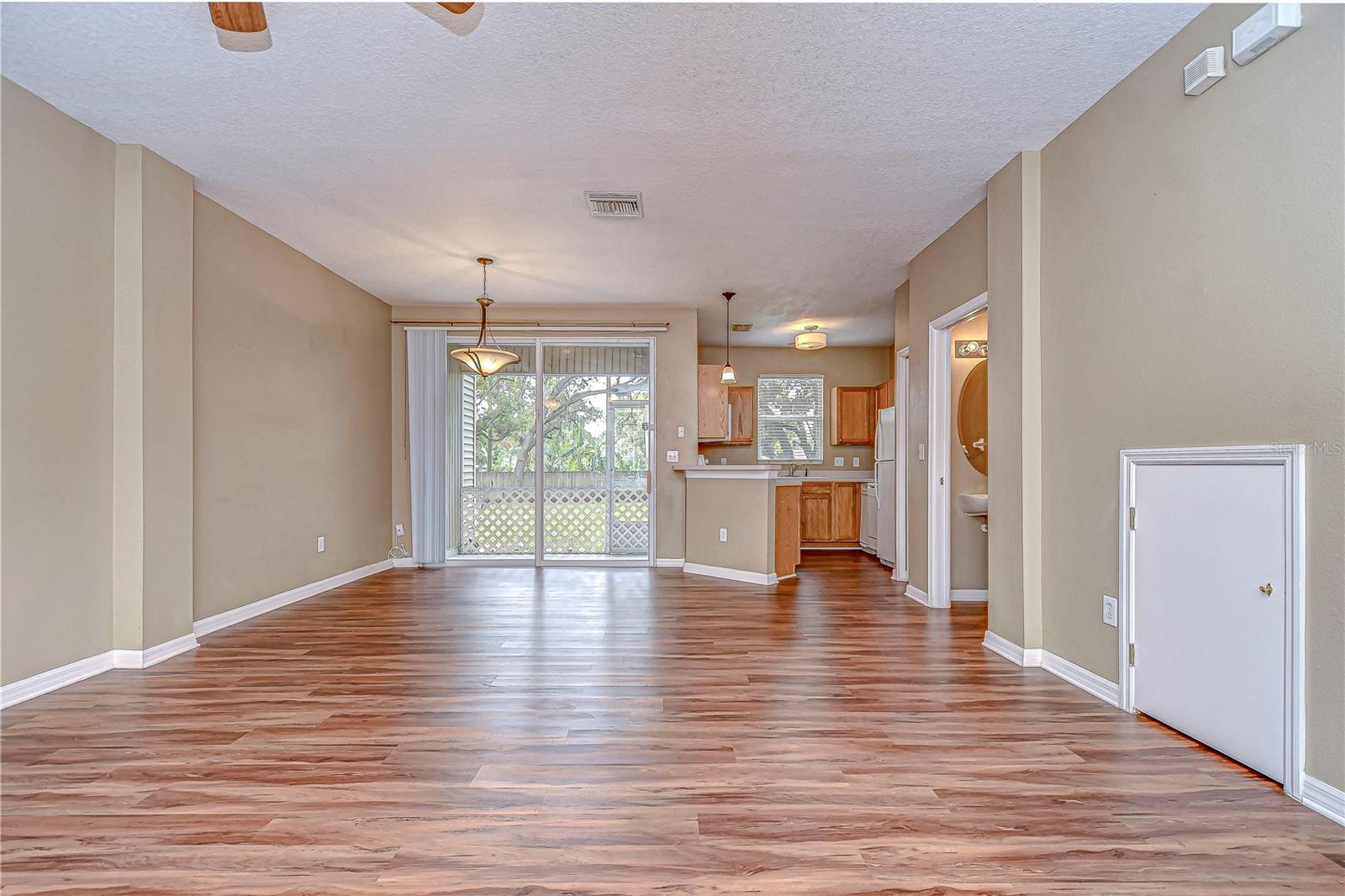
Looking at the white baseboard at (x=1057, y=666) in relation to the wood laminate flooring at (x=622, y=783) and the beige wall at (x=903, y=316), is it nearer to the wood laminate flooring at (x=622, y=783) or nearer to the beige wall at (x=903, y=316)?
the wood laminate flooring at (x=622, y=783)

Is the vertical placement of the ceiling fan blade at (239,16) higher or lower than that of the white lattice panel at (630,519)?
higher

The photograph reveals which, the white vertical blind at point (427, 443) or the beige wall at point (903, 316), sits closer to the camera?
the beige wall at point (903, 316)

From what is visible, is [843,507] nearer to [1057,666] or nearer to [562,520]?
[562,520]

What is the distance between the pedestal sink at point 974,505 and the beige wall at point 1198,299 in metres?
→ 1.39

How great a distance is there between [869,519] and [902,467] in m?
2.10

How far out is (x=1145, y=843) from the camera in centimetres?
163

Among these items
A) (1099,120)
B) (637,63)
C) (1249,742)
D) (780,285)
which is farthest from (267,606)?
(1099,120)

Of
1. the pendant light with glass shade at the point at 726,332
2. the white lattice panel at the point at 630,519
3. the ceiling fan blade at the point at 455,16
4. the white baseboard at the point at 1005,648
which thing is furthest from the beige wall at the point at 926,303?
the ceiling fan blade at the point at 455,16

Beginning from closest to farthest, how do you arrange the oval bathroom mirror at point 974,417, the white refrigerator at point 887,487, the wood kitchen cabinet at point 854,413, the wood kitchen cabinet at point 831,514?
the oval bathroom mirror at point 974,417 → the white refrigerator at point 887,487 → the wood kitchen cabinet at point 831,514 → the wood kitchen cabinet at point 854,413

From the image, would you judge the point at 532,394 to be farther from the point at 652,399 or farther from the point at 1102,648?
the point at 1102,648

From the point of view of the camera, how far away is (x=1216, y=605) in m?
2.18

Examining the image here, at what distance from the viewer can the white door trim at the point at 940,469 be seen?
4531 mm

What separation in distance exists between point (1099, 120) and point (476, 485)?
→ 5748 millimetres

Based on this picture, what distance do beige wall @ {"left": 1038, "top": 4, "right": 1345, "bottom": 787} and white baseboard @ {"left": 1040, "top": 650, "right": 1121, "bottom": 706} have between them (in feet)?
0.17
